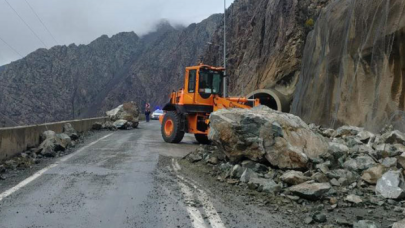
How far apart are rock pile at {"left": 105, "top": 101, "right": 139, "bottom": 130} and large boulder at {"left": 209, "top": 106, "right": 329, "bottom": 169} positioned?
47.7 ft

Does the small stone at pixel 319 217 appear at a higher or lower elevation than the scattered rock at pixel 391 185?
lower

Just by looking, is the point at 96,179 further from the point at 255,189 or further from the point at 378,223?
the point at 378,223

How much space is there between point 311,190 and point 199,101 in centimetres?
835

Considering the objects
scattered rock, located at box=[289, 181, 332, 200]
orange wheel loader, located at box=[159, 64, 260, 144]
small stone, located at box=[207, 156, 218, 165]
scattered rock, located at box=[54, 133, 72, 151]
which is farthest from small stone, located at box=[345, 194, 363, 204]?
scattered rock, located at box=[54, 133, 72, 151]

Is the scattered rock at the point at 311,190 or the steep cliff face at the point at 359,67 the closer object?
the scattered rock at the point at 311,190

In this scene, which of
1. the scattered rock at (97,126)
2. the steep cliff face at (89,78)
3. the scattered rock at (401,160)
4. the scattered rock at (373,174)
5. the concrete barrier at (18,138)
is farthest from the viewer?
the steep cliff face at (89,78)

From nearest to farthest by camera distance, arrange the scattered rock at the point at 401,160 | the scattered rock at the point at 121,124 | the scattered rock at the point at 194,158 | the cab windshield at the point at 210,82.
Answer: the scattered rock at the point at 401,160
the scattered rock at the point at 194,158
the cab windshield at the point at 210,82
the scattered rock at the point at 121,124

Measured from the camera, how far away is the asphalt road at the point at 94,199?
4.99 meters

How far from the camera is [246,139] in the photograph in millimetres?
8359

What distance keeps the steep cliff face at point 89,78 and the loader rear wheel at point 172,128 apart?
107m

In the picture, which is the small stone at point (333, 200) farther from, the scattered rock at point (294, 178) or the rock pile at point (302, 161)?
the scattered rock at point (294, 178)

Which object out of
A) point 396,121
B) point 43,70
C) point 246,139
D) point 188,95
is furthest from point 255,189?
point 43,70

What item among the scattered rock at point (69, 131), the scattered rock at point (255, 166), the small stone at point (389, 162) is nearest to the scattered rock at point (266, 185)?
the scattered rock at point (255, 166)

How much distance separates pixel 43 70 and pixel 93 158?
152515 mm
